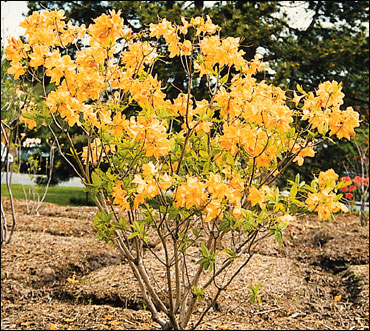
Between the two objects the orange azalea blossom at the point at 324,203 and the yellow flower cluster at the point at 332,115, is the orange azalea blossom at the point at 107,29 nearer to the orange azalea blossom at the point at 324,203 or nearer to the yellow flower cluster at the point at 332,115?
the yellow flower cluster at the point at 332,115

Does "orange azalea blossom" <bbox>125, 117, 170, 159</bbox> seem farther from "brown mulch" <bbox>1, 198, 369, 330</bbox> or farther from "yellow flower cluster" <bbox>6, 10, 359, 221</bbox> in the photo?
"brown mulch" <bbox>1, 198, 369, 330</bbox>

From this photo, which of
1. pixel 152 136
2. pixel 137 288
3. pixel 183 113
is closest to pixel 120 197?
pixel 152 136

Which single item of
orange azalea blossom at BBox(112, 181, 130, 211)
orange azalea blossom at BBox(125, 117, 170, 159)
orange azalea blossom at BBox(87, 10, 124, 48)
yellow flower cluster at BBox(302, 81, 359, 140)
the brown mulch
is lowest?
the brown mulch

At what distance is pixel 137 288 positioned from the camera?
3502mm

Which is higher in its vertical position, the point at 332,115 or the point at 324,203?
the point at 332,115

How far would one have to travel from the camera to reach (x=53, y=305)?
346 centimetres

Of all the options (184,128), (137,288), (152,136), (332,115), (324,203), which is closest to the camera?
(152,136)

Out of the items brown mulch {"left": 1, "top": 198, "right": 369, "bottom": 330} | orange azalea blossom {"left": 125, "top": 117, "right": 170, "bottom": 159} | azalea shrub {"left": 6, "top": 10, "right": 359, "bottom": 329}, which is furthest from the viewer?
brown mulch {"left": 1, "top": 198, "right": 369, "bottom": 330}

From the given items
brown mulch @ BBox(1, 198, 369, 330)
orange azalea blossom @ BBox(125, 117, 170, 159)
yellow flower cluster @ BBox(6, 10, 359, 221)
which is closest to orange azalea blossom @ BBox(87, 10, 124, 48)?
yellow flower cluster @ BBox(6, 10, 359, 221)

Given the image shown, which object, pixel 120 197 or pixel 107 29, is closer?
pixel 120 197

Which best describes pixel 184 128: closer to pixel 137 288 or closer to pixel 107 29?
pixel 107 29

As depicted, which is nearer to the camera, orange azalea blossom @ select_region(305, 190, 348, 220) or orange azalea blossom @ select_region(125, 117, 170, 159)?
orange azalea blossom @ select_region(125, 117, 170, 159)

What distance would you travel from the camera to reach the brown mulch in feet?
10.5

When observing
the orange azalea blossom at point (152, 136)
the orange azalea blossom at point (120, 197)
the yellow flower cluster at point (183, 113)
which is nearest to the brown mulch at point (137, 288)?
the orange azalea blossom at point (120, 197)
